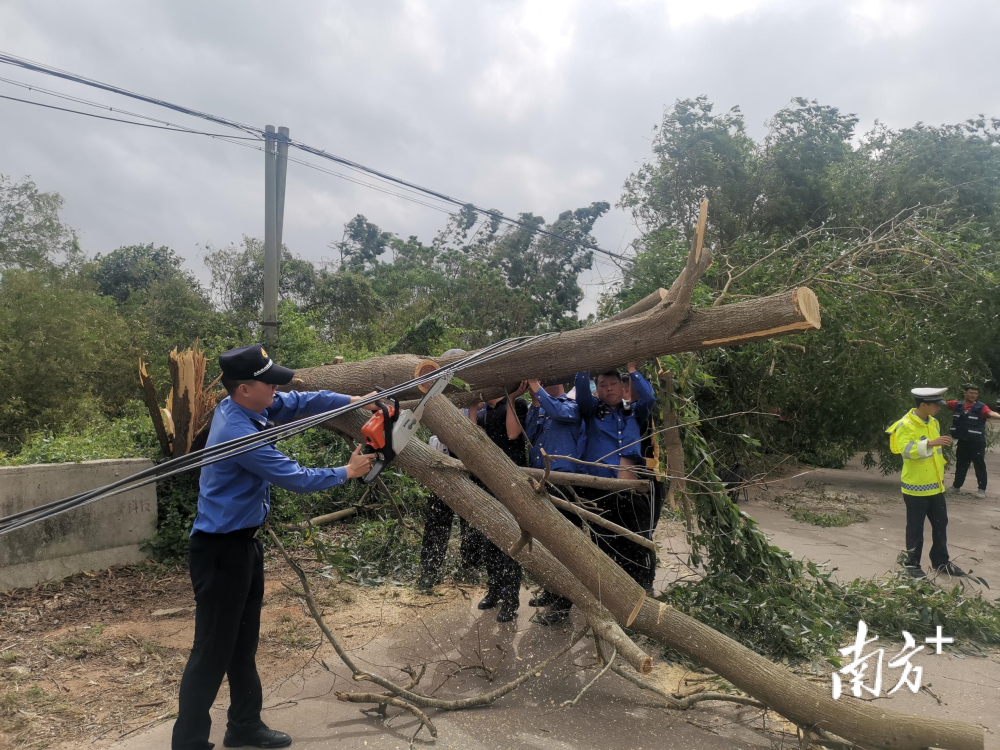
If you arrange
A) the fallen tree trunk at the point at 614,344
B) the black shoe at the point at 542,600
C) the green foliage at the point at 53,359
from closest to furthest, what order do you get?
the fallen tree trunk at the point at 614,344
the black shoe at the point at 542,600
the green foliage at the point at 53,359

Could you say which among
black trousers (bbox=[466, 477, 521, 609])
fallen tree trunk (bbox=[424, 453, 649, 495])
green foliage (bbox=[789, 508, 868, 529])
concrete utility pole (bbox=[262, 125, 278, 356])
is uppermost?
concrete utility pole (bbox=[262, 125, 278, 356])

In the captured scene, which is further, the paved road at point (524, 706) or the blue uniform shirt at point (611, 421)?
the blue uniform shirt at point (611, 421)

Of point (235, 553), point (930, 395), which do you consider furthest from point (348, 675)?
point (930, 395)

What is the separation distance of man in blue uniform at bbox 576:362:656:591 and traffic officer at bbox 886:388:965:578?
9.33 ft

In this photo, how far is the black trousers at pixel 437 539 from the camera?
205 inches

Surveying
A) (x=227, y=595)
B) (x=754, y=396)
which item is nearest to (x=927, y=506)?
(x=754, y=396)

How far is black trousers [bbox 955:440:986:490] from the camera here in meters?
10.1

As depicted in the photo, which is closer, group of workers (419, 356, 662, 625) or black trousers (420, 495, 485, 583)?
group of workers (419, 356, 662, 625)

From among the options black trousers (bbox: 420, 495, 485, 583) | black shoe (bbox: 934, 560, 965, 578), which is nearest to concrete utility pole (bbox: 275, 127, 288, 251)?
black trousers (bbox: 420, 495, 485, 583)

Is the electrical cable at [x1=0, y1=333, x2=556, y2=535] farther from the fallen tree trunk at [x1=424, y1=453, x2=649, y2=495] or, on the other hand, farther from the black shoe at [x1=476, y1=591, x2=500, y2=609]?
the black shoe at [x1=476, y1=591, x2=500, y2=609]

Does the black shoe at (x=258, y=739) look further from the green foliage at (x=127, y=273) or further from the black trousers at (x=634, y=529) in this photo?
the green foliage at (x=127, y=273)

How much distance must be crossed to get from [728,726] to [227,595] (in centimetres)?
235

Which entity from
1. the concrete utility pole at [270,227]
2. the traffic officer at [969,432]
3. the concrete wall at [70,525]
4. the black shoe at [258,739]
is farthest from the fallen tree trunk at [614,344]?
the traffic officer at [969,432]

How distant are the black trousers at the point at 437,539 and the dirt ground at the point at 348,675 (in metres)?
0.19
